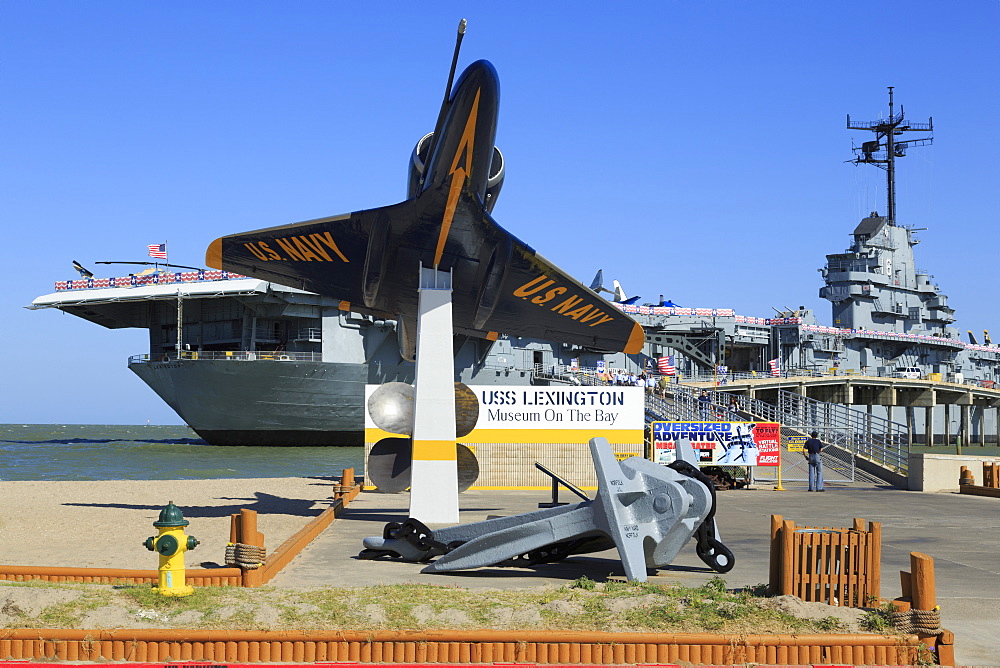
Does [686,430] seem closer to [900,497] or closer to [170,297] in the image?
[900,497]

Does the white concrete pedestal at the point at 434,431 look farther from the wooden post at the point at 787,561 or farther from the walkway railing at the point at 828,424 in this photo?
the walkway railing at the point at 828,424

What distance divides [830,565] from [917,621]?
48.9 inches

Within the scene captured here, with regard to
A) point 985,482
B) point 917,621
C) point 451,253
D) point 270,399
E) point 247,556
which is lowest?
point 985,482

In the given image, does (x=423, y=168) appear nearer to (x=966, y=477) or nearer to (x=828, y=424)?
(x=966, y=477)

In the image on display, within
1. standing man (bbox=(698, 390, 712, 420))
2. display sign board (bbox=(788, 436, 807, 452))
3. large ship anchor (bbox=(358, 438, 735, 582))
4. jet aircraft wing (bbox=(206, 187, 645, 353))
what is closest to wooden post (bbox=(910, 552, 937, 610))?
large ship anchor (bbox=(358, 438, 735, 582))

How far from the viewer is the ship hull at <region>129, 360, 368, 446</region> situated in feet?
189

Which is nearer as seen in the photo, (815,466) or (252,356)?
(815,466)

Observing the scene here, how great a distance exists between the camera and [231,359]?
5731 centimetres

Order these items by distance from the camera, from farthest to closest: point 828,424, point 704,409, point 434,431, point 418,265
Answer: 1. point 828,424
2. point 704,409
3. point 418,265
4. point 434,431

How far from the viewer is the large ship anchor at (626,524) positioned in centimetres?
1059

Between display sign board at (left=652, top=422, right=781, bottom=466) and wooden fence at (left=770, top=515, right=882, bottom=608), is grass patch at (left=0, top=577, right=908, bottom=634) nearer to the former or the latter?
wooden fence at (left=770, top=515, right=882, bottom=608)

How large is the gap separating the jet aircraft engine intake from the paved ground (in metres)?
6.69

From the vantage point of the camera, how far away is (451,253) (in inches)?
691

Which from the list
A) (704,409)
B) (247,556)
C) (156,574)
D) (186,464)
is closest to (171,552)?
(156,574)
